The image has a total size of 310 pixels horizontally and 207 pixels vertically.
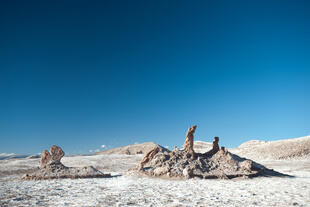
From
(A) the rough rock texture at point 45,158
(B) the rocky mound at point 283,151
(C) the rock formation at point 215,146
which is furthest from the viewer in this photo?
(B) the rocky mound at point 283,151

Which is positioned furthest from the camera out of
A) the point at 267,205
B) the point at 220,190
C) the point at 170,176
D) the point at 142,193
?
the point at 170,176

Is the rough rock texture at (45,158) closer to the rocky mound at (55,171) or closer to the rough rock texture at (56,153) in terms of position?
the rocky mound at (55,171)

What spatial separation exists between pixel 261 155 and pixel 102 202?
3001 centimetres

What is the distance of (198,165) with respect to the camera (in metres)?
15.1

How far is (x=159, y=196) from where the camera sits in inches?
353

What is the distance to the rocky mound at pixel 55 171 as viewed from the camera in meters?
14.2

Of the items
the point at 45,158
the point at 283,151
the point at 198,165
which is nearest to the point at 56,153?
the point at 45,158

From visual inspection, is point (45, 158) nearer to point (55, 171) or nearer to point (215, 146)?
point (55, 171)

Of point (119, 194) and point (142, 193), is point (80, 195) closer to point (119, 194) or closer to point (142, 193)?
point (119, 194)

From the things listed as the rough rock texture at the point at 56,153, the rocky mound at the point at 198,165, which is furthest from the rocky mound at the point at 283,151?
the rough rock texture at the point at 56,153

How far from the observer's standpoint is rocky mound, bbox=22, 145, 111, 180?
14227 mm

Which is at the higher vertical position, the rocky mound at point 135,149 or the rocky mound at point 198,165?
the rocky mound at point 135,149

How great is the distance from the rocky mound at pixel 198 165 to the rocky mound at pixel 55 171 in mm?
3090

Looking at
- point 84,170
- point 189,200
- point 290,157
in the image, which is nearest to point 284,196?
point 189,200
